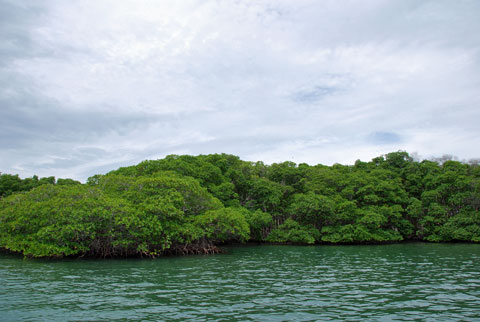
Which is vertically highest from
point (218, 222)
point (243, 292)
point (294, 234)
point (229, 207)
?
point (229, 207)

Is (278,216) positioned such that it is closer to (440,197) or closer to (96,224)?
(440,197)

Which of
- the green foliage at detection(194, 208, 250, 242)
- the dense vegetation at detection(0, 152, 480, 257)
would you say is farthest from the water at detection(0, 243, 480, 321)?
the green foliage at detection(194, 208, 250, 242)

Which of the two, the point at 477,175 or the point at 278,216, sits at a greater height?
the point at 477,175

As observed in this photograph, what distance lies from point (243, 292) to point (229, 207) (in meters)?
23.7

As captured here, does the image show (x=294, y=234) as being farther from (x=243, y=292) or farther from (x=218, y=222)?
(x=243, y=292)

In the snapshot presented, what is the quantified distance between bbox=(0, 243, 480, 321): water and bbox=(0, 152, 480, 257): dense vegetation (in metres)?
4.73

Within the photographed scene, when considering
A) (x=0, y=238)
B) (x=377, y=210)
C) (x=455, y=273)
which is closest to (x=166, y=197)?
(x=0, y=238)

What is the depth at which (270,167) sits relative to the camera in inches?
2411

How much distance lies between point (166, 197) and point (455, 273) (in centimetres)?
2249

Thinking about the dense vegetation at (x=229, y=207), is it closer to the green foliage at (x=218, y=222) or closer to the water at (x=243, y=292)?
the green foliage at (x=218, y=222)

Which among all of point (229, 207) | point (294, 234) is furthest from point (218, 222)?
point (294, 234)

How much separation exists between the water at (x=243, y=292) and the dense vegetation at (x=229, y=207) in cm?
473

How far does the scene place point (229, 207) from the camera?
3906cm

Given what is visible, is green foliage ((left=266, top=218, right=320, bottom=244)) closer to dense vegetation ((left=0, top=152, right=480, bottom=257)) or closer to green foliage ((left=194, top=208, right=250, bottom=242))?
dense vegetation ((left=0, top=152, right=480, bottom=257))
